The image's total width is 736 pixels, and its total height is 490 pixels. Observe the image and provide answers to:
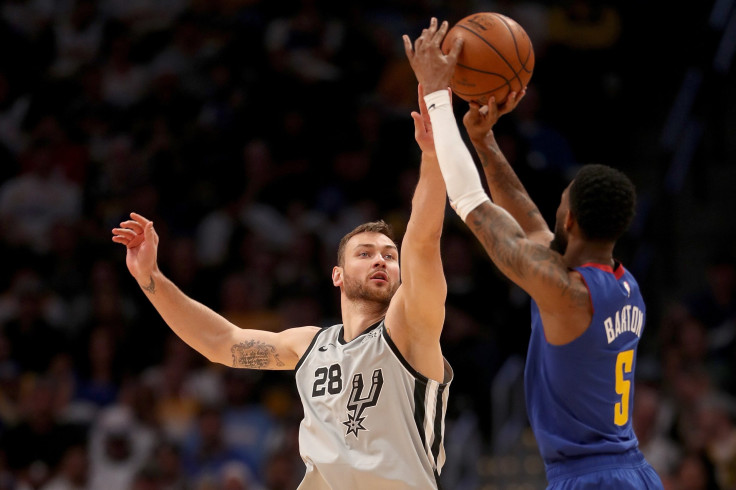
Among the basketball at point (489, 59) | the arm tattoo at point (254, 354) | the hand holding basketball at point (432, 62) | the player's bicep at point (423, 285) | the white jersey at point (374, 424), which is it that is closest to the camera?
the hand holding basketball at point (432, 62)

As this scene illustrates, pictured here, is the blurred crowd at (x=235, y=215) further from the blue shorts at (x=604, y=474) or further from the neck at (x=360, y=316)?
the blue shorts at (x=604, y=474)

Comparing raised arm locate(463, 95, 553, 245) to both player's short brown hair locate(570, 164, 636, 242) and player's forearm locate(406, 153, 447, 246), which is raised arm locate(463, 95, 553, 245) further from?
player's short brown hair locate(570, 164, 636, 242)

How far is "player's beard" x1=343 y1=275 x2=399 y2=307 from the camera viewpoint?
491 cm

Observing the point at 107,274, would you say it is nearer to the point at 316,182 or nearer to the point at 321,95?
the point at 316,182

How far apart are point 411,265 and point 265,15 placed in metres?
7.48

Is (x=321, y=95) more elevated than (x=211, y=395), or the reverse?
(x=321, y=95)

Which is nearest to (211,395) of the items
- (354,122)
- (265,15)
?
(354,122)

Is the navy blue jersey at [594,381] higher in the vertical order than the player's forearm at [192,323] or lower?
higher

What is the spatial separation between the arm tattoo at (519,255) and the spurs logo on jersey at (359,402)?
113cm

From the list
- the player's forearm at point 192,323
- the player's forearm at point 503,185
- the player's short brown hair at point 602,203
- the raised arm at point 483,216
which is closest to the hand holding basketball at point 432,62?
the raised arm at point 483,216

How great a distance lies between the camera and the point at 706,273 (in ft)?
29.0

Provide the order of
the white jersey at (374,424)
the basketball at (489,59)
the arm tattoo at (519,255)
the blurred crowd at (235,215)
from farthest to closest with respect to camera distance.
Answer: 1. the blurred crowd at (235,215)
2. the white jersey at (374,424)
3. the basketball at (489,59)
4. the arm tattoo at (519,255)

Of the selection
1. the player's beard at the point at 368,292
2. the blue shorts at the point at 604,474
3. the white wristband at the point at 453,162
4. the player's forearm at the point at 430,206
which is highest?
the white wristband at the point at 453,162

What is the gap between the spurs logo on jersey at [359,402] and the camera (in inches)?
178
